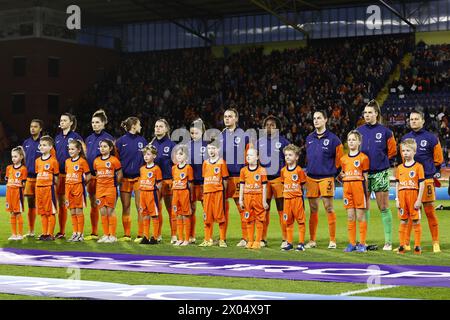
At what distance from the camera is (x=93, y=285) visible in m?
7.22

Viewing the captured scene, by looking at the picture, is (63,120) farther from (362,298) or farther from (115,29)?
(115,29)

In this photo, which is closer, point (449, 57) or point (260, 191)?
point (260, 191)

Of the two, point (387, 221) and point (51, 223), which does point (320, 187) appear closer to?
point (387, 221)

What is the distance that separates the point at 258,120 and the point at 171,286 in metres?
25.5

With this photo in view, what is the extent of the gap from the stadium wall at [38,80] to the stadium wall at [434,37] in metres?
18.7

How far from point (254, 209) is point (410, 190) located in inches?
90.7

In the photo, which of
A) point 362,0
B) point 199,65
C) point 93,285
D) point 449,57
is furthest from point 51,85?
point 93,285

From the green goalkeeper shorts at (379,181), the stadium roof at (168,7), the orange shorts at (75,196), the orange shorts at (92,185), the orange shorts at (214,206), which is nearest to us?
the green goalkeeper shorts at (379,181)

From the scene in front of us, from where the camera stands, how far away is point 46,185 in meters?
12.2

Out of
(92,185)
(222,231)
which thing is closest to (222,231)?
(222,231)

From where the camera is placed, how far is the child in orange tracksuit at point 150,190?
11.8m

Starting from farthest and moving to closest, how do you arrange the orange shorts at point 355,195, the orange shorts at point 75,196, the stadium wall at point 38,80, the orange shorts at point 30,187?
1. the stadium wall at point 38,80
2. the orange shorts at point 30,187
3. the orange shorts at point 75,196
4. the orange shorts at point 355,195

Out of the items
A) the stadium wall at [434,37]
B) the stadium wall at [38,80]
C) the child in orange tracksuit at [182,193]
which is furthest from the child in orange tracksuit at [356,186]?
the stadium wall at [38,80]

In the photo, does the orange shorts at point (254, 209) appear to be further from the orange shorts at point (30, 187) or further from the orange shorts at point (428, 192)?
the orange shorts at point (30, 187)
